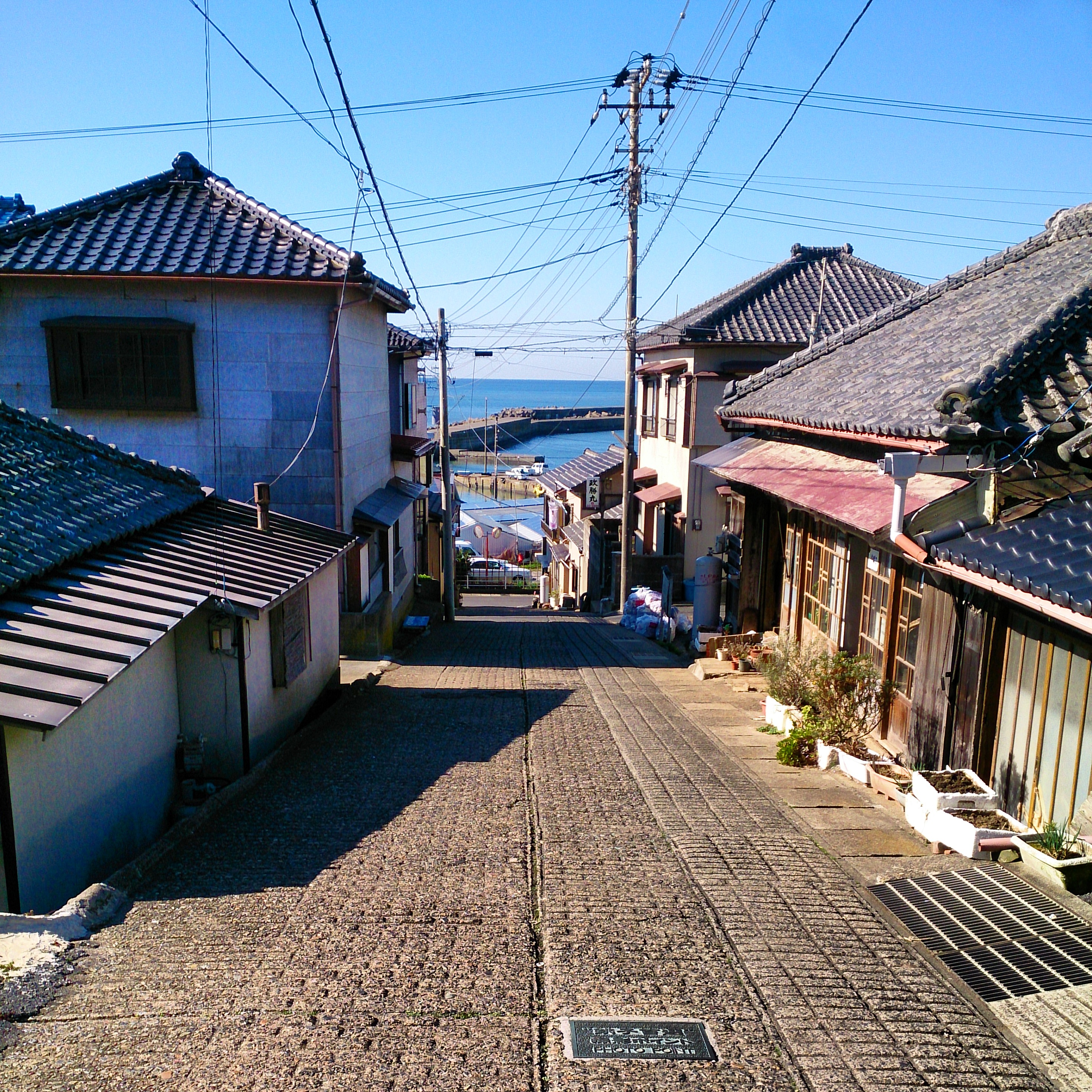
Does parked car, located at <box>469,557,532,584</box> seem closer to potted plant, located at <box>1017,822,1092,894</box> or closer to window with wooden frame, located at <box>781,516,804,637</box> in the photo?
window with wooden frame, located at <box>781,516,804,637</box>

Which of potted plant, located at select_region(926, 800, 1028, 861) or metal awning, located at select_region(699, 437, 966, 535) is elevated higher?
metal awning, located at select_region(699, 437, 966, 535)

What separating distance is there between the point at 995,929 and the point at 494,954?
3.13 meters

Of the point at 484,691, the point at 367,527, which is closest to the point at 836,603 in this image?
the point at 484,691

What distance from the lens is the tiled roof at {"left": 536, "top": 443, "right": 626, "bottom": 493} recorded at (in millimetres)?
31203

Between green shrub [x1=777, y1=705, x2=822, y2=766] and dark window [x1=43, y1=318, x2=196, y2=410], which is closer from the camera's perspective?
green shrub [x1=777, y1=705, x2=822, y2=766]

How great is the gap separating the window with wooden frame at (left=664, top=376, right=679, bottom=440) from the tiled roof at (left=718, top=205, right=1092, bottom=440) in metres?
8.55

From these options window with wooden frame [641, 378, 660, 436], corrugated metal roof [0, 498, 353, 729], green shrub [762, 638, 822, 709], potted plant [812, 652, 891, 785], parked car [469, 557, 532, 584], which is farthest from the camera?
parked car [469, 557, 532, 584]

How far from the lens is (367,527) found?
57.3 feet

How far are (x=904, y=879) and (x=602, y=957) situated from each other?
2541 millimetres

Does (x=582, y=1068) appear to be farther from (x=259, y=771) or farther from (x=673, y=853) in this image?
(x=259, y=771)

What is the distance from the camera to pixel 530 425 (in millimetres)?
136625

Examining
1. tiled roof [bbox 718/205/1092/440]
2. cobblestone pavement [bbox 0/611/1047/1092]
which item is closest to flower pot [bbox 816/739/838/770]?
cobblestone pavement [bbox 0/611/1047/1092]

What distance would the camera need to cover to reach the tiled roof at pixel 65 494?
793 centimetres

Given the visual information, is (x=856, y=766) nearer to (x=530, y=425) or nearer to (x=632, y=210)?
(x=632, y=210)
